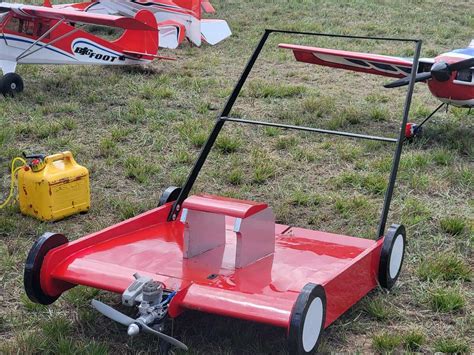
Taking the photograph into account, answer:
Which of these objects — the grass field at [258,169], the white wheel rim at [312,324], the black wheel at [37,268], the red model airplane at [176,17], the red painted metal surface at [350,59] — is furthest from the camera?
the red model airplane at [176,17]

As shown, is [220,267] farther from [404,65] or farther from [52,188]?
[404,65]

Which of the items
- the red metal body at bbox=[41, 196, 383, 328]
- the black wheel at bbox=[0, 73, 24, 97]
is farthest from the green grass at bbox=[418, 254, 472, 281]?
the black wheel at bbox=[0, 73, 24, 97]

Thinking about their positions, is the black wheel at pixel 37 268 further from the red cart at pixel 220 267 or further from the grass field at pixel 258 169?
the grass field at pixel 258 169

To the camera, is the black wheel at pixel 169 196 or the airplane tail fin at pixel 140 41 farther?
the airplane tail fin at pixel 140 41

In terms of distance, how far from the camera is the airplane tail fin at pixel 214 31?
11.8 metres

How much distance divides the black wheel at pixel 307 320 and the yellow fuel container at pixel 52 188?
2515 mm

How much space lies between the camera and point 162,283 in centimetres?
335

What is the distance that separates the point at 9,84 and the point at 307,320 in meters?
6.56

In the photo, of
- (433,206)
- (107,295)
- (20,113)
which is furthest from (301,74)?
(107,295)

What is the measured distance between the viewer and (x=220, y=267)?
12.4 feet

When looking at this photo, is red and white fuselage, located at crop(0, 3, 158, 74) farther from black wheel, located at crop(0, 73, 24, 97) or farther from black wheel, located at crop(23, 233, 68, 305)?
black wheel, located at crop(23, 233, 68, 305)

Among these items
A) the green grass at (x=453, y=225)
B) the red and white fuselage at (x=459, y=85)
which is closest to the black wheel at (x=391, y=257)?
the green grass at (x=453, y=225)

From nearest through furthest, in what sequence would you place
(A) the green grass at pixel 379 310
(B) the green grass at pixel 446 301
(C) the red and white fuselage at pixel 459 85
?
(A) the green grass at pixel 379 310
(B) the green grass at pixel 446 301
(C) the red and white fuselage at pixel 459 85

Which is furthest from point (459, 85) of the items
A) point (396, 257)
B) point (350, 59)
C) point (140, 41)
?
point (140, 41)
